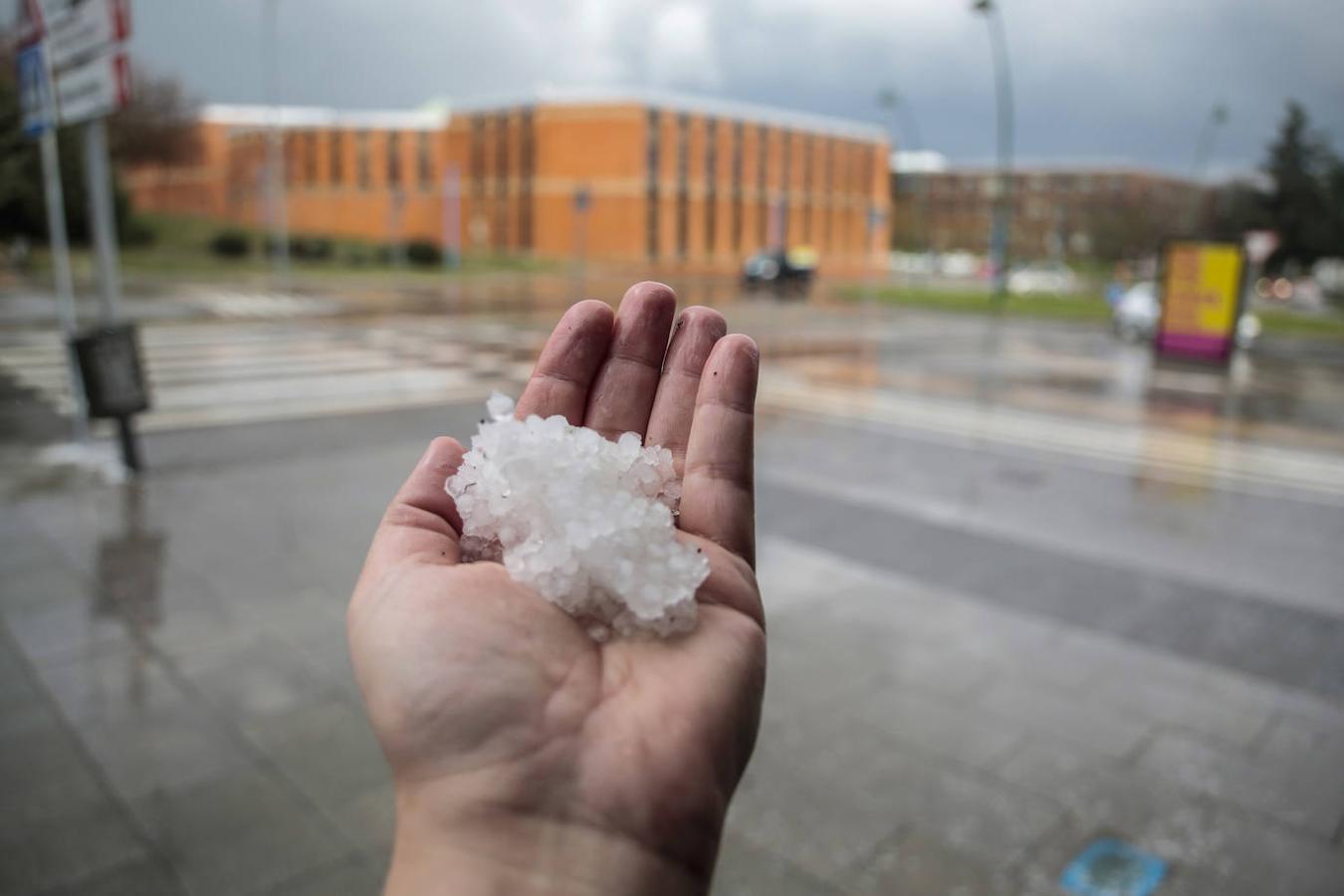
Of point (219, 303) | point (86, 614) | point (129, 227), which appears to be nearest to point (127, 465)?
point (86, 614)

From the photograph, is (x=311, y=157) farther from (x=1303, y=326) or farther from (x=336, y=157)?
(x=1303, y=326)

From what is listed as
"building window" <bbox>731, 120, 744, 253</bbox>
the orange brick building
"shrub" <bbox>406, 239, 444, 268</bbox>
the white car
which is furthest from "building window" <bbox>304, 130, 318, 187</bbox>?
the white car

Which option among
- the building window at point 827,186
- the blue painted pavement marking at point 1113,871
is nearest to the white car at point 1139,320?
the blue painted pavement marking at point 1113,871

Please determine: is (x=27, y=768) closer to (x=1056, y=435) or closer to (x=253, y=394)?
(x=253, y=394)

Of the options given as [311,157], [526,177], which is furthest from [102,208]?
[311,157]

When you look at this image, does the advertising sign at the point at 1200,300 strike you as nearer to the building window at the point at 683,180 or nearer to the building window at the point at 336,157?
the building window at the point at 683,180

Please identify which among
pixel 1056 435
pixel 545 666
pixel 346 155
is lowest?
pixel 1056 435
